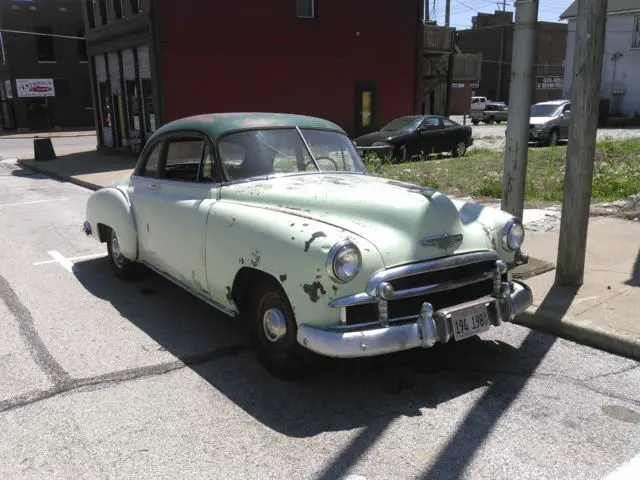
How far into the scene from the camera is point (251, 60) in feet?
60.2

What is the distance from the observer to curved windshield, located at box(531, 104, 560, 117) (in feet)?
68.7

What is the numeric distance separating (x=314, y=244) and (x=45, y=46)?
138 ft

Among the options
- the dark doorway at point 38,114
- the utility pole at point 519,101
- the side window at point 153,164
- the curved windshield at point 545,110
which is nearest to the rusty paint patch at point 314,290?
the side window at point 153,164

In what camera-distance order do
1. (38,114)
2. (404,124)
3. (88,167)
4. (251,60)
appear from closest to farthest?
1. (404,124)
2. (88,167)
3. (251,60)
4. (38,114)

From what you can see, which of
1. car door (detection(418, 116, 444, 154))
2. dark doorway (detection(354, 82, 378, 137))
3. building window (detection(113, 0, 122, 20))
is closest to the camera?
car door (detection(418, 116, 444, 154))

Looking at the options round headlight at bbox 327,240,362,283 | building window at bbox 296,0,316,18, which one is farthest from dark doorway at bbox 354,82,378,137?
round headlight at bbox 327,240,362,283

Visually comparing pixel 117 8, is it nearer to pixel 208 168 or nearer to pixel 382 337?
pixel 208 168

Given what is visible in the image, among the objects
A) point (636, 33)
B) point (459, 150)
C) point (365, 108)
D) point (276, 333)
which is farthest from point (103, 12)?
point (636, 33)

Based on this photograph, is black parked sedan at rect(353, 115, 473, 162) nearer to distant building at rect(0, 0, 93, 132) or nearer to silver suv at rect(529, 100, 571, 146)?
silver suv at rect(529, 100, 571, 146)

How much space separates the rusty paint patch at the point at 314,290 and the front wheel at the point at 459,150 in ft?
48.4

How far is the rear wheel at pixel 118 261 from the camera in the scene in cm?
579

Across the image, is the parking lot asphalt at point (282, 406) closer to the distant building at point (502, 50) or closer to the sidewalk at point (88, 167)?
the sidewalk at point (88, 167)

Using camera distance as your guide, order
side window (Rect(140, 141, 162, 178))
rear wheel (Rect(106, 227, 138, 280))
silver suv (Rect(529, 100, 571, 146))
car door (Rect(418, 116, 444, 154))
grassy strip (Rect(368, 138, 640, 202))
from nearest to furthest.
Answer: side window (Rect(140, 141, 162, 178)) < rear wheel (Rect(106, 227, 138, 280)) < grassy strip (Rect(368, 138, 640, 202)) < car door (Rect(418, 116, 444, 154)) < silver suv (Rect(529, 100, 571, 146))

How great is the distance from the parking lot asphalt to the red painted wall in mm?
13455
